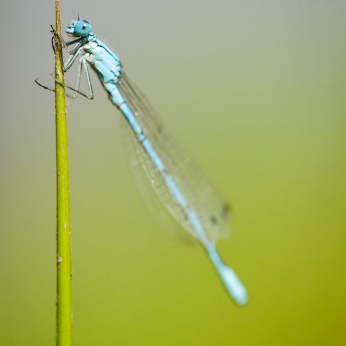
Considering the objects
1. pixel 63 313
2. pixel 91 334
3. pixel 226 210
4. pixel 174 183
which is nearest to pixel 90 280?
pixel 91 334

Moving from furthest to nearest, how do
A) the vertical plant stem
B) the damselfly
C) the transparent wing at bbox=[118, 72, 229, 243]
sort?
the transparent wing at bbox=[118, 72, 229, 243]
the damselfly
the vertical plant stem

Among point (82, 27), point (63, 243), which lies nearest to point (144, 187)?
point (82, 27)

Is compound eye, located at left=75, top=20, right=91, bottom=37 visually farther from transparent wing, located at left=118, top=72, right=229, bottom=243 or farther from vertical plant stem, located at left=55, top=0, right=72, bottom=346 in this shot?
vertical plant stem, located at left=55, top=0, right=72, bottom=346

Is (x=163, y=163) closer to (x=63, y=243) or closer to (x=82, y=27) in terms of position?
(x=82, y=27)

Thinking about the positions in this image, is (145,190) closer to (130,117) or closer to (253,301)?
(130,117)

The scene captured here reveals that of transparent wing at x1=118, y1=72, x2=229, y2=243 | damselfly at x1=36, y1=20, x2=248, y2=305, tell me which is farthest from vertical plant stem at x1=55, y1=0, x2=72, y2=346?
transparent wing at x1=118, y1=72, x2=229, y2=243

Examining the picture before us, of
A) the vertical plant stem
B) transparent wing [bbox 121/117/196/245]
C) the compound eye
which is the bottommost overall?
the vertical plant stem

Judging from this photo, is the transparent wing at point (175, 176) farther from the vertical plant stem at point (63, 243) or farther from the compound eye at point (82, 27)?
the vertical plant stem at point (63, 243)

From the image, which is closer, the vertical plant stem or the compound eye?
the vertical plant stem

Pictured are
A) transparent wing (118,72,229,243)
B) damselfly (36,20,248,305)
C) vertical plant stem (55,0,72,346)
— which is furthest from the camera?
transparent wing (118,72,229,243)
